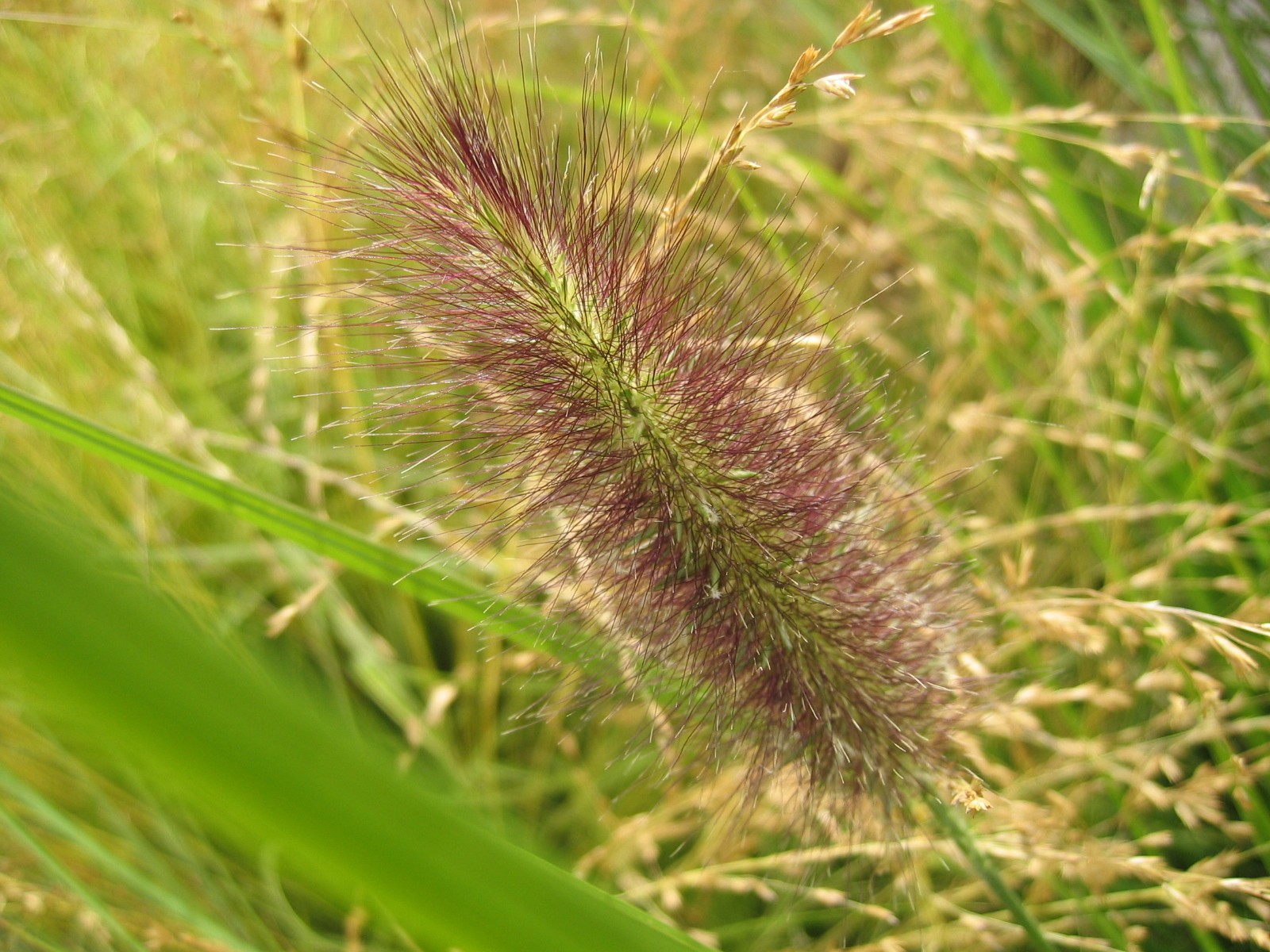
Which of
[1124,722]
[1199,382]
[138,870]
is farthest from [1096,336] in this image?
[138,870]

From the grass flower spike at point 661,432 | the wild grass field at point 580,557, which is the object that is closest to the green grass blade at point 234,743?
the wild grass field at point 580,557

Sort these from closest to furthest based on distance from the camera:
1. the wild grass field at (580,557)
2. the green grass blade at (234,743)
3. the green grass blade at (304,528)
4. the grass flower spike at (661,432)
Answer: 1. the green grass blade at (234,743)
2. the wild grass field at (580,557)
3. the grass flower spike at (661,432)
4. the green grass blade at (304,528)

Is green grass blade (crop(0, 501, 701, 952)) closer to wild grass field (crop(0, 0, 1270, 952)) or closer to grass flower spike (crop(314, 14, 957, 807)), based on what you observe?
wild grass field (crop(0, 0, 1270, 952))

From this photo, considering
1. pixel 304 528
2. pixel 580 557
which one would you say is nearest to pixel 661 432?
pixel 580 557

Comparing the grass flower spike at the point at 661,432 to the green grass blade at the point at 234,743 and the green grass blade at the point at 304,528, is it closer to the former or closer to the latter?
the green grass blade at the point at 304,528

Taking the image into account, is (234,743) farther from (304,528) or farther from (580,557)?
(304,528)
